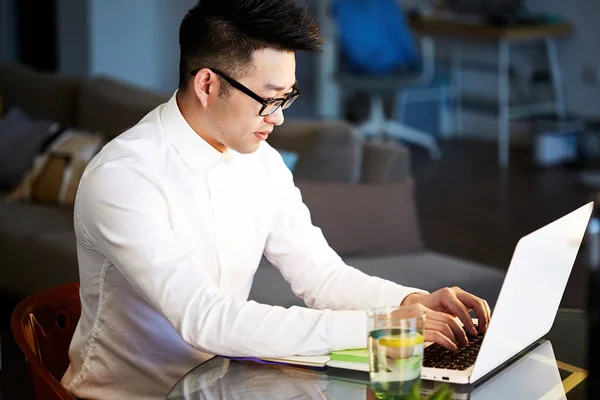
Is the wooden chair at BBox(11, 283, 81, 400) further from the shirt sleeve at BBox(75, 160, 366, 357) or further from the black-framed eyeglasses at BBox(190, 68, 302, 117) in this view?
the black-framed eyeglasses at BBox(190, 68, 302, 117)

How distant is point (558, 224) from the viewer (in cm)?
160

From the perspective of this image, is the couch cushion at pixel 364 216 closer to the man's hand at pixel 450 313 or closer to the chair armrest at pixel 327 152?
the chair armrest at pixel 327 152

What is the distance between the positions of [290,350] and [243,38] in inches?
21.9

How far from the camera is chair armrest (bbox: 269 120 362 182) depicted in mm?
3869

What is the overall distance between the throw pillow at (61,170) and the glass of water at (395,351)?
3.02m

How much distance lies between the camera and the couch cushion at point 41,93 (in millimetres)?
5188

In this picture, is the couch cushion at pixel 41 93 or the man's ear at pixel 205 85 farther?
the couch cushion at pixel 41 93

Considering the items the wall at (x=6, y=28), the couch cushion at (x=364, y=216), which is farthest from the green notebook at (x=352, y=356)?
the wall at (x=6, y=28)

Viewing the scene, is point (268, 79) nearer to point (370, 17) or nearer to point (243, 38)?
point (243, 38)

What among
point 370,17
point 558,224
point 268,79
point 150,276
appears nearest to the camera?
point 558,224

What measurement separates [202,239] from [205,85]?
0.28m

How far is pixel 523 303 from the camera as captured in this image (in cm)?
159

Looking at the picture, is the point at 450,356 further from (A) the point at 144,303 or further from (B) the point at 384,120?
(B) the point at 384,120

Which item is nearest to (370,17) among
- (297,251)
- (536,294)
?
(297,251)
